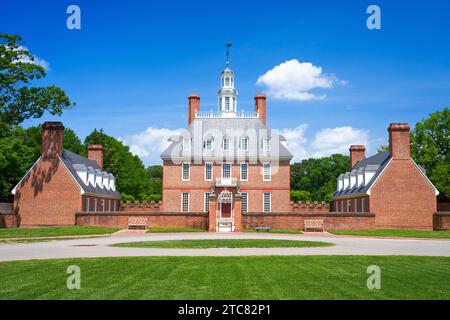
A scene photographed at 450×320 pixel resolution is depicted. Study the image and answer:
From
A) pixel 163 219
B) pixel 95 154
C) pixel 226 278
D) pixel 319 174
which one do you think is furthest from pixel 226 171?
pixel 319 174

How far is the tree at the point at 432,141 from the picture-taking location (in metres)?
52.3

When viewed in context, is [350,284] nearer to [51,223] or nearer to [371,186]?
[371,186]

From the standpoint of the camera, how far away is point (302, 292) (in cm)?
880

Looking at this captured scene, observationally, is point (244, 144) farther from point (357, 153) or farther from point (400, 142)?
point (400, 142)

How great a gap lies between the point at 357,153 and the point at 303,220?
80.8 ft

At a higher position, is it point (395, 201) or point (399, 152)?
point (399, 152)

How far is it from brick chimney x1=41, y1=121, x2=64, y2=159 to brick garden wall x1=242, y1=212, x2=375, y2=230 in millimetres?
18561

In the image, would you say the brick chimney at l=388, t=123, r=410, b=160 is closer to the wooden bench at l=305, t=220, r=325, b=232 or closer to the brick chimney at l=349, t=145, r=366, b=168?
the wooden bench at l=305, t=220, r=325, b=232

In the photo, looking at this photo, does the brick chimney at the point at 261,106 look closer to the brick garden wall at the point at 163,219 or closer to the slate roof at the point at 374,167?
the slate roof at the point at 374,167

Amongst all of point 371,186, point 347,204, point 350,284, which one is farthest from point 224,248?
point 347,204

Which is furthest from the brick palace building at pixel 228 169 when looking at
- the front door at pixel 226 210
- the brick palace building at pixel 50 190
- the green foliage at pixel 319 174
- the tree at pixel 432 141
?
the green foliage at pixel 319 174

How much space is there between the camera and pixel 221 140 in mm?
50625

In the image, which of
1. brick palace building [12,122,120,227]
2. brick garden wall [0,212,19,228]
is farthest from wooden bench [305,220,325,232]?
brick garden wall [0,212,19,228]
